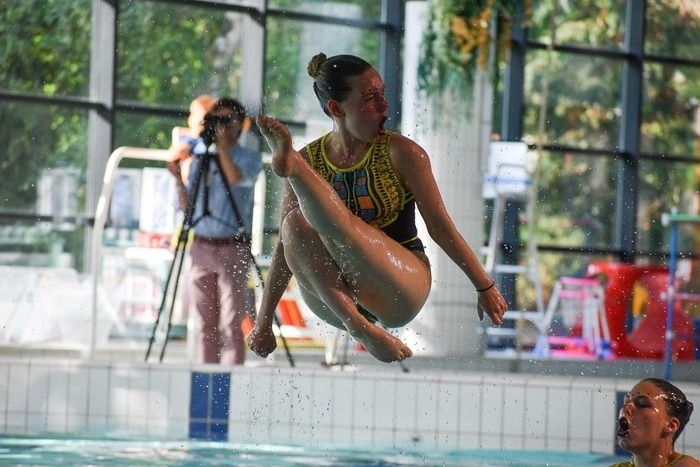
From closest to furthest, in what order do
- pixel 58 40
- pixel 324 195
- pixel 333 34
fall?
pixel 324 195 < pixel 58 40 < pixel 333 34

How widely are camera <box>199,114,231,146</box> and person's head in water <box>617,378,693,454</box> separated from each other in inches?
129

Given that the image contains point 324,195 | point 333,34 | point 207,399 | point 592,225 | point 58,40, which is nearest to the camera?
point 324,195

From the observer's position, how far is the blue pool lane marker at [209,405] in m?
6.32

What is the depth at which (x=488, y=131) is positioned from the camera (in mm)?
9156

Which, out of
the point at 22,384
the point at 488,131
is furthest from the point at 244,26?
the point at 22,384

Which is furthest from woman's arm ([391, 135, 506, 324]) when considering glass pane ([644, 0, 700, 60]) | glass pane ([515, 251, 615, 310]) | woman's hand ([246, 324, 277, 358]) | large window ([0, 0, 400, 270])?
glass pane ([644, 0, 700, 60])

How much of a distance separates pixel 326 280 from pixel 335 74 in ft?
1.99

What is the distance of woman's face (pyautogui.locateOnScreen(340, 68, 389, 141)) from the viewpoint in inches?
152

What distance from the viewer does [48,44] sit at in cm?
997

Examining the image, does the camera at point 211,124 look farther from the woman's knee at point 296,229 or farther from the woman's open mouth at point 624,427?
the woman's open mouth at point 624,427

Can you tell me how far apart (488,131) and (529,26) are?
2274 millimetres

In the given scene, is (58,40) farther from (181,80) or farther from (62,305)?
(62,305)

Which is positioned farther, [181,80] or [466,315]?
[181,80]

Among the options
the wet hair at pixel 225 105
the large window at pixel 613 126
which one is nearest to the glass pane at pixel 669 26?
the large window at pixel 613 126
